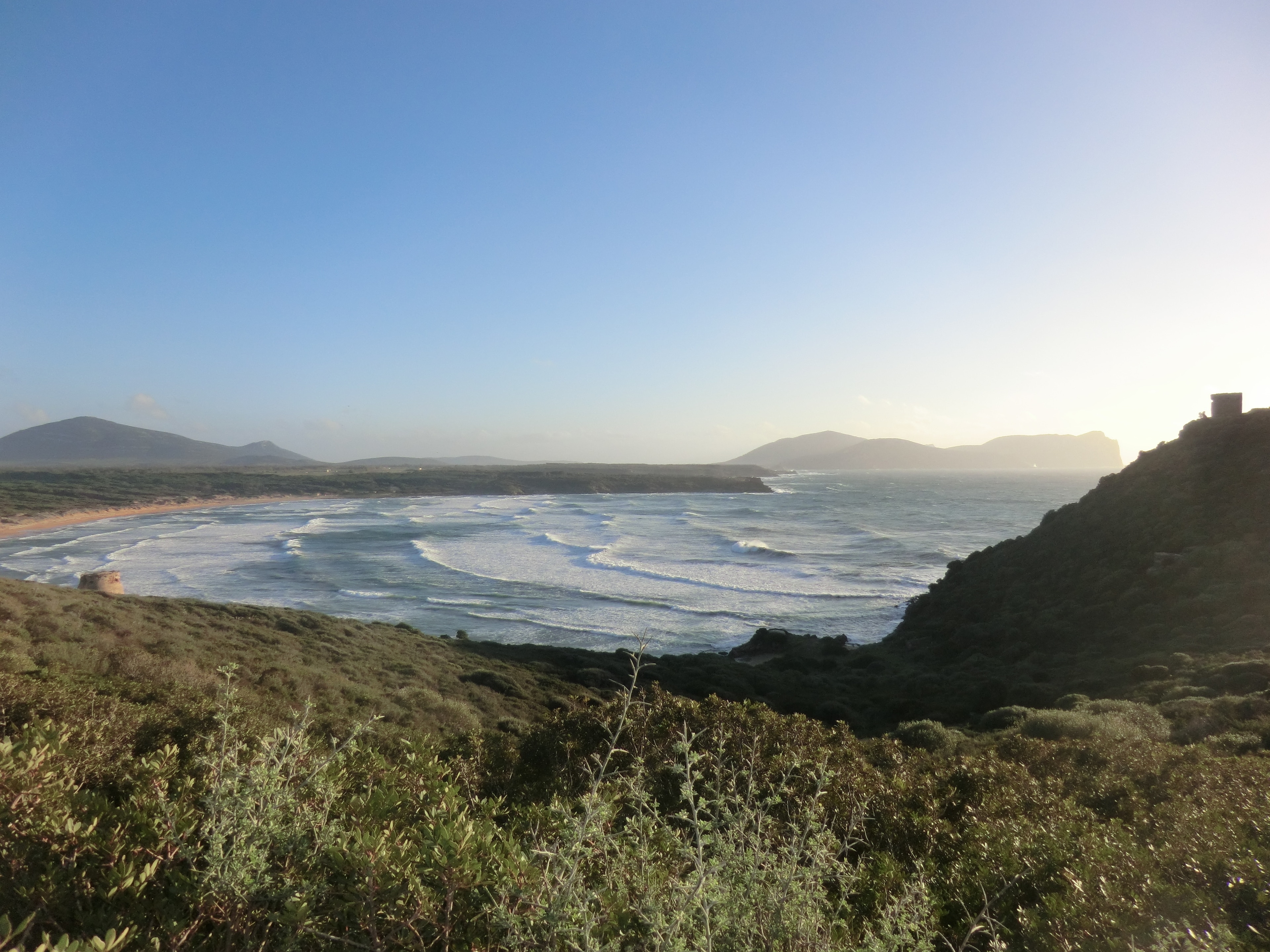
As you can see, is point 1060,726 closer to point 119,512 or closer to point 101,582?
point 101,582

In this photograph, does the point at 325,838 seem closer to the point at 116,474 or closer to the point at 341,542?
the point at 341,542

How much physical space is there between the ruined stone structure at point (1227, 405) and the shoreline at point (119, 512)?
7575 centimetres

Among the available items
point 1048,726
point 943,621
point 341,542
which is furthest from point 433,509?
point 1048,726

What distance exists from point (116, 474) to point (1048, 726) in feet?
429

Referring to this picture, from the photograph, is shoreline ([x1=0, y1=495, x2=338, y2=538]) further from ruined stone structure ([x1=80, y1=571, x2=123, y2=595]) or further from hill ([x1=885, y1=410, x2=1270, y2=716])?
hill ([x1=885, y1=410, x2=1270, y2=716])

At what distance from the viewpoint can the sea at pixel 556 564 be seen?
1117 inches

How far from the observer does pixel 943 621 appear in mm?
21750

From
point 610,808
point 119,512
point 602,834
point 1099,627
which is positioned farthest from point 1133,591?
point 119,512

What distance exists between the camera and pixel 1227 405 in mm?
22625

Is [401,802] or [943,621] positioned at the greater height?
[401,802]

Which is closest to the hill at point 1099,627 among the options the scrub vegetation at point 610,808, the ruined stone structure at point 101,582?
the scrub vegetation at point 610,808

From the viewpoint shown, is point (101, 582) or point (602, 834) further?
point (101, 582)

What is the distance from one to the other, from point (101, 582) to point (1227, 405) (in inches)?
1436

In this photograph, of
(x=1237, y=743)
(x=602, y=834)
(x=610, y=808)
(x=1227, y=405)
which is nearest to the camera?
(x=602, y=834)
